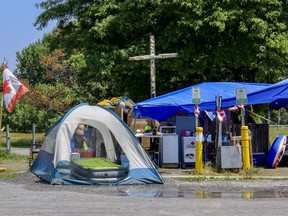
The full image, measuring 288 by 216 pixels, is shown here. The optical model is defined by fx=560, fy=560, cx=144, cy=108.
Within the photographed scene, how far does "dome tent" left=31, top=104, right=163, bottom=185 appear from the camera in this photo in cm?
1394

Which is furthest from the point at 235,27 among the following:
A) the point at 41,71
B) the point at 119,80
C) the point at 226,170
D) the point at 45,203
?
the point at 41,71

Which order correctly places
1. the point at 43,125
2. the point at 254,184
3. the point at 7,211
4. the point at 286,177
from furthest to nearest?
the point at 43,125
the point at 286,177
the point at 254,184
the point at 7,211

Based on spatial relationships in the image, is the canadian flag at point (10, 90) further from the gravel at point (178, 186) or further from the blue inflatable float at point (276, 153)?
the blue inflatable float at point (276, 153)

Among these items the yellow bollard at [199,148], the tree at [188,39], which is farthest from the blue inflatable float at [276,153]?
the tree at [188,39]

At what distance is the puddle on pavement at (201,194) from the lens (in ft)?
37.9

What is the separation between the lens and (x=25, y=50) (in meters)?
65.8

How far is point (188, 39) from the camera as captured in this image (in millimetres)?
25750

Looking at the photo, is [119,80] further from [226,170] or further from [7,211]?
[7,211]

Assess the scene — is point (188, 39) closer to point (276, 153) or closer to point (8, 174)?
point (276, 153)

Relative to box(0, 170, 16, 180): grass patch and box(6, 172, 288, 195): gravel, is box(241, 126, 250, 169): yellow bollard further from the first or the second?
box(0, 170, 16, 180): grass patch

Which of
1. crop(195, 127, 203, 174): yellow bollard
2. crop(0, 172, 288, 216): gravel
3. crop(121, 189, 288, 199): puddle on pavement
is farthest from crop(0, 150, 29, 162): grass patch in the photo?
crop(121, 189, 288, 199): puddle on pavement

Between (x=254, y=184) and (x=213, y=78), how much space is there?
13488 mm

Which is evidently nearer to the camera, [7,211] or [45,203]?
[7,211]

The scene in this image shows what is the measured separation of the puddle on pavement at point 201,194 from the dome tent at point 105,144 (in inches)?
60.5
